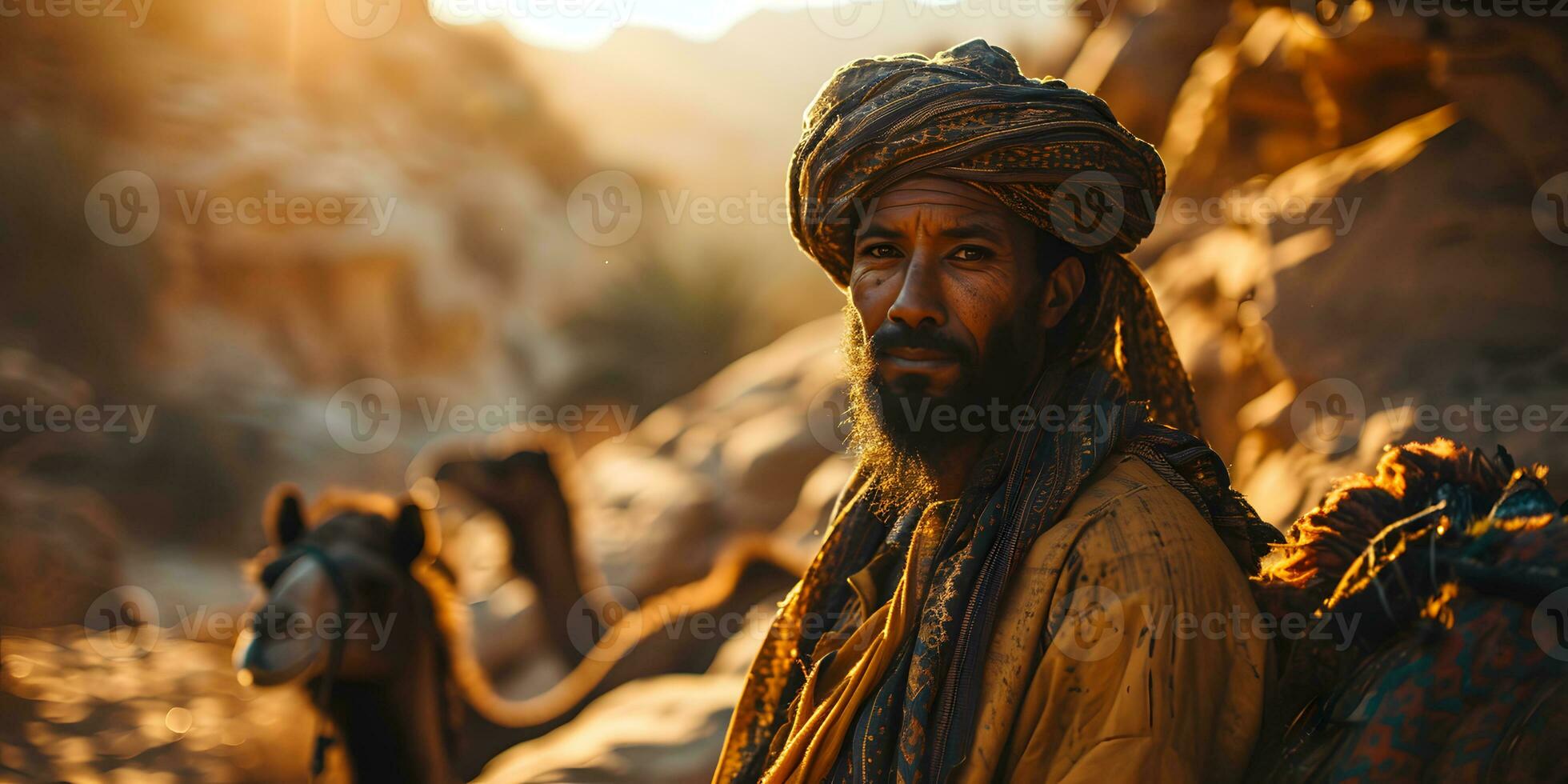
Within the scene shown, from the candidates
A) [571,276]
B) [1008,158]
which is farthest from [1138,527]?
[571,276]

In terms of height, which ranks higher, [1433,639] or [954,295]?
[954,295]

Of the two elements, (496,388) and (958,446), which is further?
(496,388)

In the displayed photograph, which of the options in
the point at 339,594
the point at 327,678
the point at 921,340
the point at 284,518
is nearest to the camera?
the point at 921,340

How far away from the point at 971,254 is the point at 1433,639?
1045 millimetres

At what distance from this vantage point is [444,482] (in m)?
7.24

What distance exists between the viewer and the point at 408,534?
14.7 feet

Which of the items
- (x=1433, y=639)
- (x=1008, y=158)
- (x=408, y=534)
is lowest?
(x=1433, y=639)

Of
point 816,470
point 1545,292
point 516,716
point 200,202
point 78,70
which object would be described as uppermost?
point 78,70

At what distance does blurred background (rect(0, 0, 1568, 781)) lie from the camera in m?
4.71

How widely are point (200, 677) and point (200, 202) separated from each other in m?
12.3

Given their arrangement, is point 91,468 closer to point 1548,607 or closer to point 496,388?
point 496,388

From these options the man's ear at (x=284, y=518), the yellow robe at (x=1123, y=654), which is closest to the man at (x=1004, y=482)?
the yellow robe at (x=1123, y=654)

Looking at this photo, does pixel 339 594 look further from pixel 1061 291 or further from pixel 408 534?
pixel 1061 291

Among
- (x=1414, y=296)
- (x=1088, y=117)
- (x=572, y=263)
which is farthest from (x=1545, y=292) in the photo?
(x=572, y=263)
